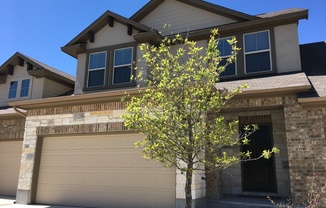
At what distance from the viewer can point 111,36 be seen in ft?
43.6

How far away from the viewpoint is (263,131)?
10.3m

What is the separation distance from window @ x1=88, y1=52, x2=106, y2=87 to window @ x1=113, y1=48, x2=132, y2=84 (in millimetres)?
581

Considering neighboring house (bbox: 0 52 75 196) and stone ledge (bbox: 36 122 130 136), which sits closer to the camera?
stone ledge (bbox: 36 122 130 136)

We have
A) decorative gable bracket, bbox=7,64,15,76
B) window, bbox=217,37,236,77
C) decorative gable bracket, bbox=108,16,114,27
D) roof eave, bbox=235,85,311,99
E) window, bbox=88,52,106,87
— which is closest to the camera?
roof eave, bbox=235,85,311,99

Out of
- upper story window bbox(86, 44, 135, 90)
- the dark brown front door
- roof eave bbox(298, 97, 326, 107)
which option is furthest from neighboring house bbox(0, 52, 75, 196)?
roof eave bbox(298, 97, 326, 107)

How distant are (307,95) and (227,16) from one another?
5356mm

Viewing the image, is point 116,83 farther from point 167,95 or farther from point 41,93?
point 167,95

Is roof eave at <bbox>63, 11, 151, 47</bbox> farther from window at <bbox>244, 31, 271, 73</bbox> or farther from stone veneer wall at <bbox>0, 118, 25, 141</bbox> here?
window at <bbox>244, 31, 271, 73</bbox>

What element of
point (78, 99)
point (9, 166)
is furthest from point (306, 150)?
point (9, 166)

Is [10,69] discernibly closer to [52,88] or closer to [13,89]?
[13,89]

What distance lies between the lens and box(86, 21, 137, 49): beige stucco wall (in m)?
13.1

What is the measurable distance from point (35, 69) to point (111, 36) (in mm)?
4793

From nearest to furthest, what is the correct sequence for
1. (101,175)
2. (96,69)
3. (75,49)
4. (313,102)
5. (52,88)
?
(313,102)
(101,175)
(96,69)
(75,49)
(52,88)

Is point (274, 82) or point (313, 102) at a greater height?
point (274, 82)
